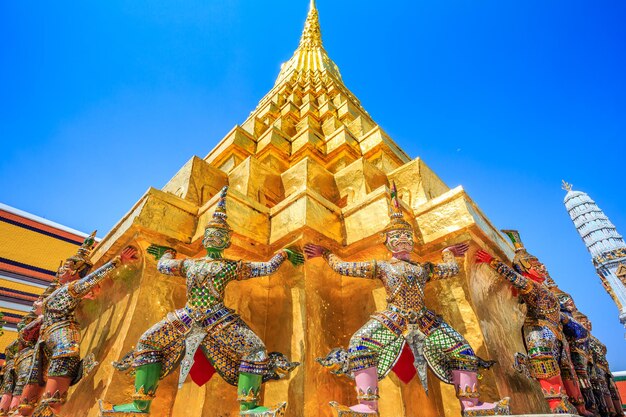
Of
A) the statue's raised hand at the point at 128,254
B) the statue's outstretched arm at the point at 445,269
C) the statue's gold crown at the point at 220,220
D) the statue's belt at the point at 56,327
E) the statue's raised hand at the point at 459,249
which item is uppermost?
the statue's gold crown at the point at 220,220

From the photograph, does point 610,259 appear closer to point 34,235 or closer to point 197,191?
point 197,191

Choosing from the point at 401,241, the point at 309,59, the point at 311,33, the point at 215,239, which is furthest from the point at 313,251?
the point at 311,33

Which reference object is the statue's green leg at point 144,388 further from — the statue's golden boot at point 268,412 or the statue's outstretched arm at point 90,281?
the statue's outstretched arm at point 90,281

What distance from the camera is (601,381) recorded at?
5.04 m

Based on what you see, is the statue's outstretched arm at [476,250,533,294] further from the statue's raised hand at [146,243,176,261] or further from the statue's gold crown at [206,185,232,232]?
the statue's raised hand at [146,243,176,261]

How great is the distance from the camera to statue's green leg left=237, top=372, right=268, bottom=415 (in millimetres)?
2598

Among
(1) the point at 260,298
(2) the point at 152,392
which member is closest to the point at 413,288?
(1) the point at 260,298

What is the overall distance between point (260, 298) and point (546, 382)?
3107 mm

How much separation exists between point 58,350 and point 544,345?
4.86 metres

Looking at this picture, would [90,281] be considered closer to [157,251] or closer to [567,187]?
[157,251]

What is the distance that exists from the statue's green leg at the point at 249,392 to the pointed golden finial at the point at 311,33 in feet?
57.6

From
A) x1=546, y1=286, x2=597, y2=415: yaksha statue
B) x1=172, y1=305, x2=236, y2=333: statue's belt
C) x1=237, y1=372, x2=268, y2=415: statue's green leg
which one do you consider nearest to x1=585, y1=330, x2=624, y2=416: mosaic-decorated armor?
x1=546, y1=286, x2=597, y2=415: yaksha statue

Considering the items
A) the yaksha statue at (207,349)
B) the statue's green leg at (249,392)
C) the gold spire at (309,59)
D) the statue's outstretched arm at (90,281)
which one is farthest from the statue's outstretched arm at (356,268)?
the gold spire at (309,59)

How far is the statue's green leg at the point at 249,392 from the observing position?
102 inches
